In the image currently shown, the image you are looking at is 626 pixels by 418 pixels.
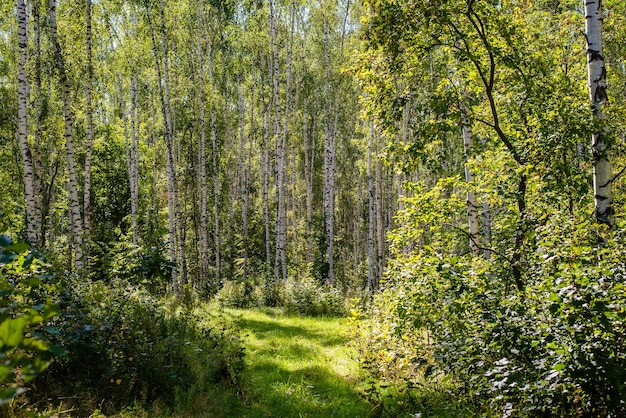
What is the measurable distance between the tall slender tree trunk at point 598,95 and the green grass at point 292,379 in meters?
3.80

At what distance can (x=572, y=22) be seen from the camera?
7965 millimetres

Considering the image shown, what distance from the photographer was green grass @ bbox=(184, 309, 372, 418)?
5.85 m

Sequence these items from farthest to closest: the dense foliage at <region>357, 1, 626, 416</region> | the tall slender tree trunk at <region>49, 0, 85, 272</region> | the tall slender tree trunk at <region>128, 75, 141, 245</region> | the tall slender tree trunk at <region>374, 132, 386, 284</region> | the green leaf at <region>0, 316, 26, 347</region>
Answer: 1. the tall slender tree trunk at <region>128, 75, 141, 245</region>
2. the tall slender tree trunk at <region>374, 132, 386, 284</region>
3. the tall slender tree trunk at <region>49, 0, 85, 272</region>
4. the dense foliage at <region>357, 1, 626, 416</region>
5. the green leaf at <region>0, 316, 26, 347</region>

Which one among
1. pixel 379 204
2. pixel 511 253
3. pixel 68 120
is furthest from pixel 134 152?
pixel 511 253

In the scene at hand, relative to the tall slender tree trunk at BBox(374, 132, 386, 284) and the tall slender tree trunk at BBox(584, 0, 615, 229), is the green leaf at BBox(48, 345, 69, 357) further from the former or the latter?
the tall slender tree trunk at BBox(374, 132, 386, 284)

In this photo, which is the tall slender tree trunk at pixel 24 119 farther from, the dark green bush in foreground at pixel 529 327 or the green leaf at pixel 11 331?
the green leaf at pixel 11 331

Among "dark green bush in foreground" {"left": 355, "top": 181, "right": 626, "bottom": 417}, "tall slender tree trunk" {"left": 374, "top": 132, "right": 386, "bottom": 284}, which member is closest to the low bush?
"tall slender tree trunk" {"left": 374, "top": 132, "right": 386, "bottom": 284}

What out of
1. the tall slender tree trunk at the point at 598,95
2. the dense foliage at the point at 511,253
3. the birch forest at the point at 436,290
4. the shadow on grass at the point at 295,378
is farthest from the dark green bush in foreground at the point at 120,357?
the tall slender tree trunk at the point at 598,95

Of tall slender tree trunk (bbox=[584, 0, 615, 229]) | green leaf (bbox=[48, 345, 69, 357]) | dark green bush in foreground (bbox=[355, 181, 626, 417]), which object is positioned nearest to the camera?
green leaf (bbox=[48, 345, 69, 357])

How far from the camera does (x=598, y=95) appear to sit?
517cm

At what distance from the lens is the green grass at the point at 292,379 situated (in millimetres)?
5848

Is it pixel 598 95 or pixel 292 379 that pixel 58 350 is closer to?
pixel 598 95

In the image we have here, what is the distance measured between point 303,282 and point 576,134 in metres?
10.7

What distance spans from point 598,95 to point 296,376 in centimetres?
576
